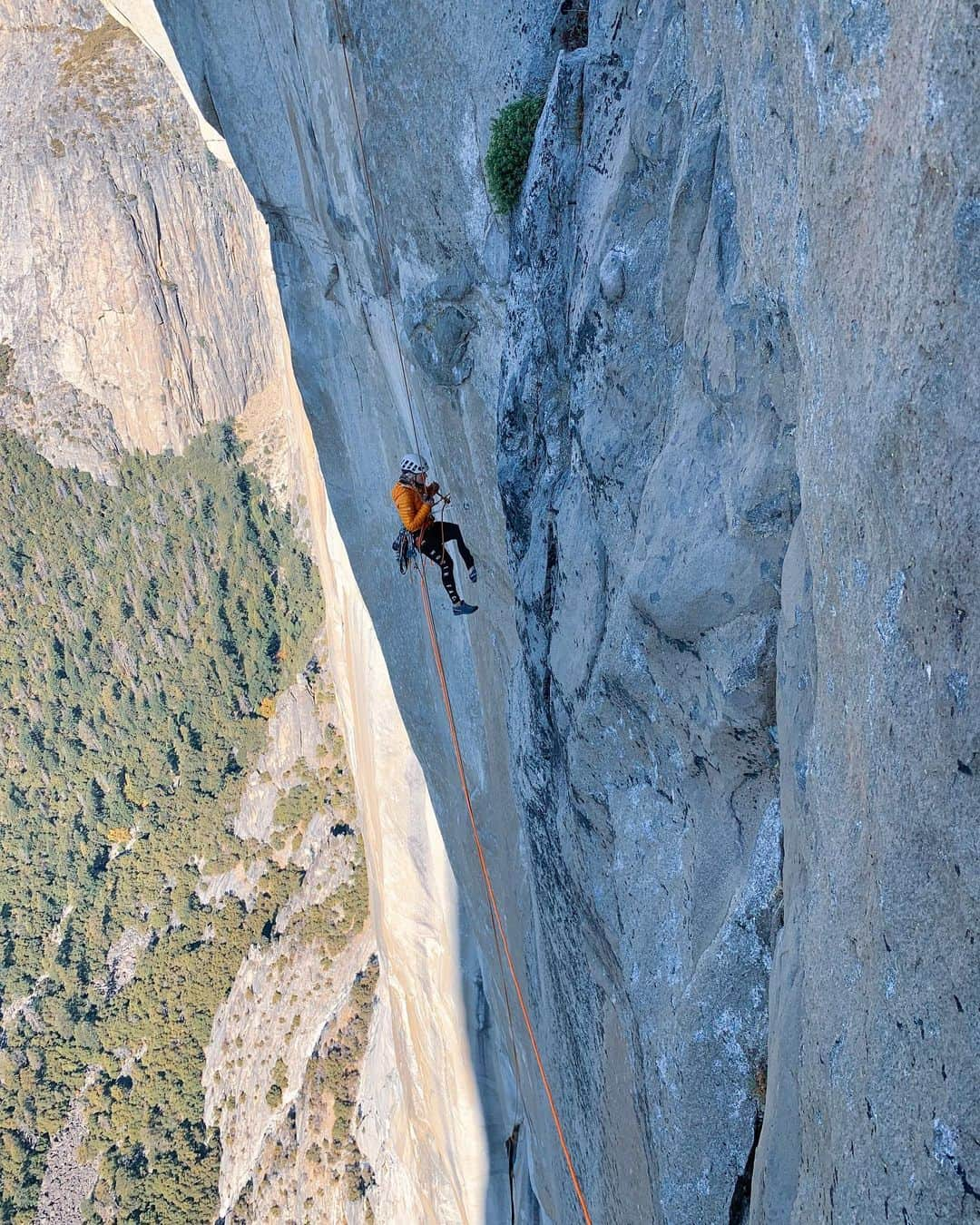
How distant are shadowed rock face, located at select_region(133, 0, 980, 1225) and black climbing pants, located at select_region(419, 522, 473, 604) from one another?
0.71 meters

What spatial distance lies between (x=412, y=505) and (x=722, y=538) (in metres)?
3.95

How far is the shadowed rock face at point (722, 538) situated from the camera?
279cm

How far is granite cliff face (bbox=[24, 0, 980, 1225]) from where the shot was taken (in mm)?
2787

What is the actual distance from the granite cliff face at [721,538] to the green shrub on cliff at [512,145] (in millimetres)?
254

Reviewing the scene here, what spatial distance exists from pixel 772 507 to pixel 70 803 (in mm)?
30581

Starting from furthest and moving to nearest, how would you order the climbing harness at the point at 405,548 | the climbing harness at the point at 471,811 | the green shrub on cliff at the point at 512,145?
the climbing harness at the point at 471,811
the climbing harness at the point at 405,548
the green shrub on cliff at the point at 512,145

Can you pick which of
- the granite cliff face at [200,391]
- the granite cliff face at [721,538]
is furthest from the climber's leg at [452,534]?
the granite cliff face at [200,391]

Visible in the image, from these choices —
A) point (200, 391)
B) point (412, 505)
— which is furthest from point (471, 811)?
point (200, 391)

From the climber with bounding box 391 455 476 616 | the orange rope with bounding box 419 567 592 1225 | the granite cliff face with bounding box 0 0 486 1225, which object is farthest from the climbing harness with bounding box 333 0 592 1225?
the granite cliff face with bounding box 0 0 486 1225

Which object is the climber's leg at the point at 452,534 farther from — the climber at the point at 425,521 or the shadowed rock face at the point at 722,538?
the shadowed rock face at the point at 722,538

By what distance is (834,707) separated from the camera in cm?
358

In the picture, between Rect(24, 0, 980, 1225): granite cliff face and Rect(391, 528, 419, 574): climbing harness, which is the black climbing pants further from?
Rect(24, 0, 980, 1225): granite cliff face

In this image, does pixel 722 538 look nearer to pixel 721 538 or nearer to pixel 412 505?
pixel 721 538

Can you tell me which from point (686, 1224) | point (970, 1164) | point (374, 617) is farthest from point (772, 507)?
point (374, 617)
